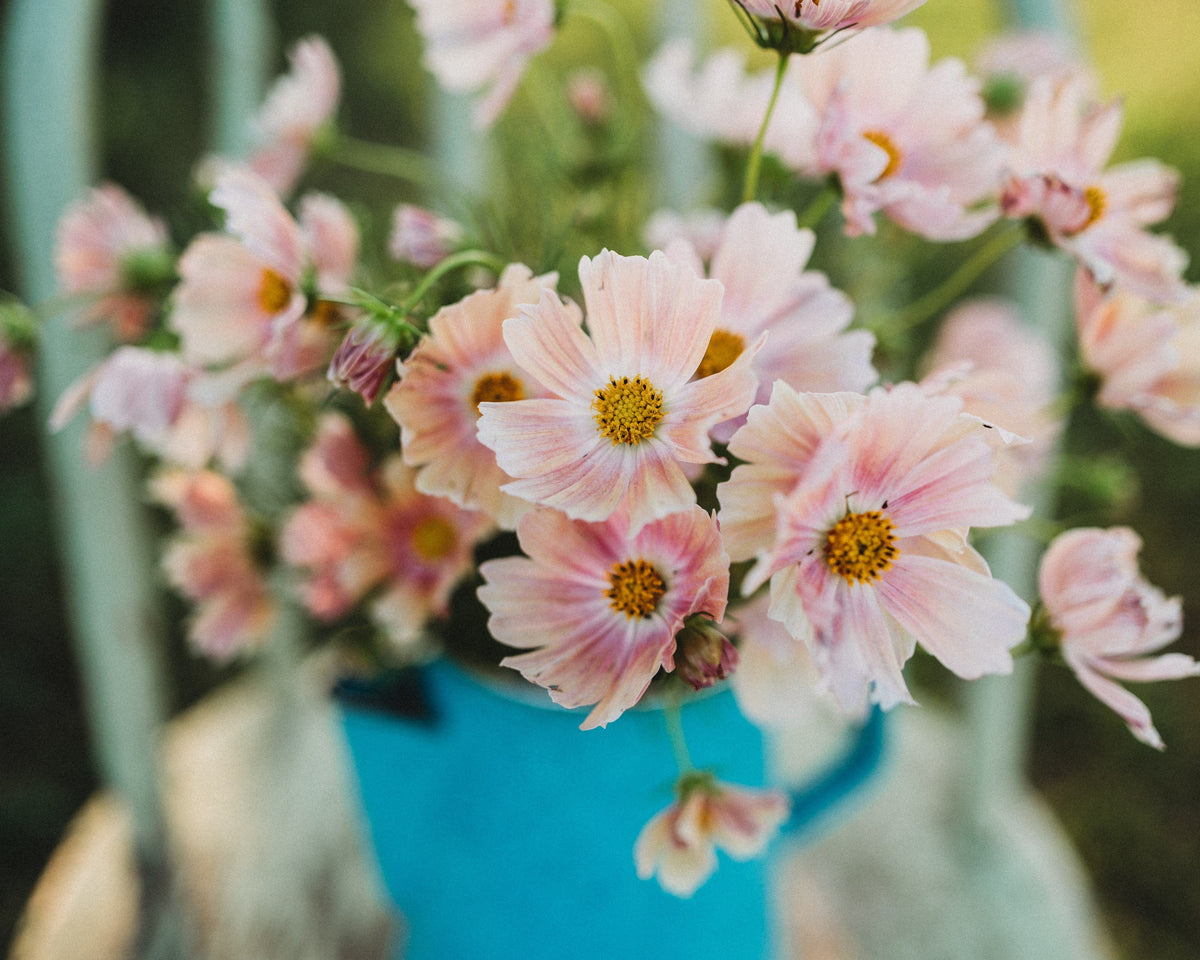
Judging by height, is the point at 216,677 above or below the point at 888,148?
below

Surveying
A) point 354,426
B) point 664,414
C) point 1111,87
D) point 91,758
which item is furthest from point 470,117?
point 1111,87

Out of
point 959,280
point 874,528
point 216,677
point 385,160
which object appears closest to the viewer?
point 874,528

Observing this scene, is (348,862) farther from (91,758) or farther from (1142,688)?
(1142,688)

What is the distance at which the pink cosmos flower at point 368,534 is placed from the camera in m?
0.29

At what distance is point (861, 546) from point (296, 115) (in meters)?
0.26

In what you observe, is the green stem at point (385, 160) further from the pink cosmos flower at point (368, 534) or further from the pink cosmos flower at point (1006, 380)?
the pink cosmos flower at point (1006, 380)

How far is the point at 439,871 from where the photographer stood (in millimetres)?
375

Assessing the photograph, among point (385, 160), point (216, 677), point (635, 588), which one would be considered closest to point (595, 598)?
point (635, 588)

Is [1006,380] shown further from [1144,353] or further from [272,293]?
[272,293]

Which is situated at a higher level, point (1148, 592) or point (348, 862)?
point (1148, 592)

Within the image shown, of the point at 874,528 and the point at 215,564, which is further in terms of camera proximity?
the point at 215,564

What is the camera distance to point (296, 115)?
1.14 feet

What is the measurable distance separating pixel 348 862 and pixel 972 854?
0.33 meters

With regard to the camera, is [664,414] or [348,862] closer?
[664,414]
